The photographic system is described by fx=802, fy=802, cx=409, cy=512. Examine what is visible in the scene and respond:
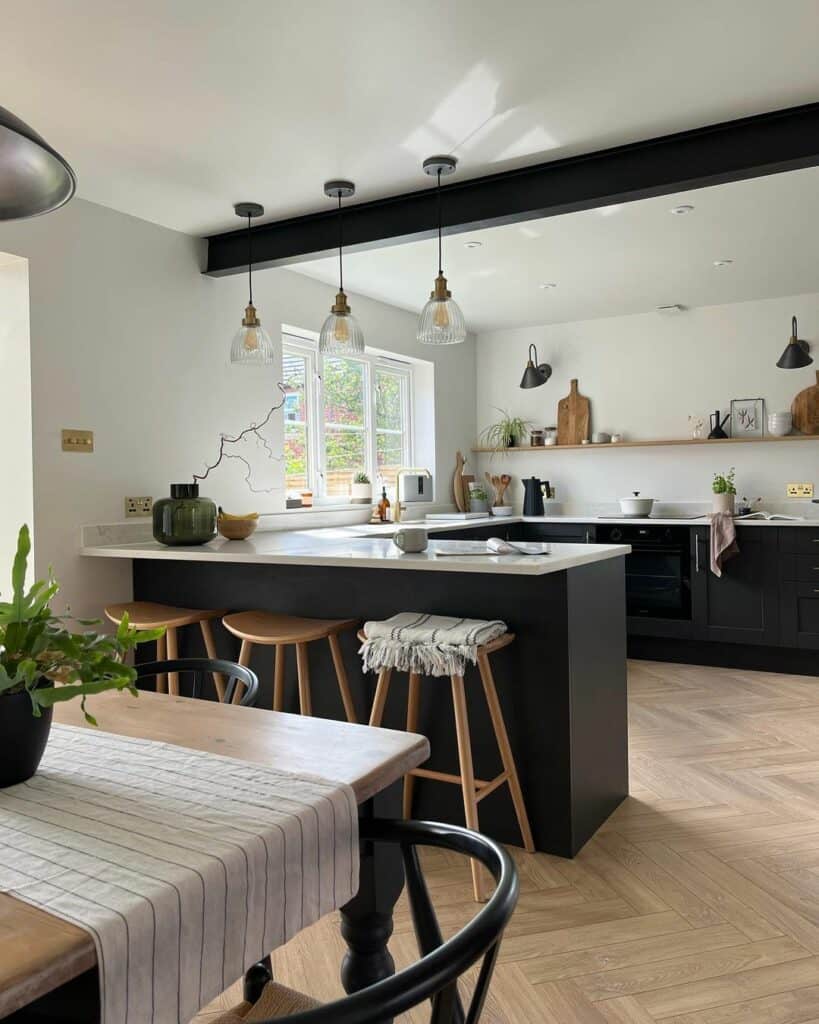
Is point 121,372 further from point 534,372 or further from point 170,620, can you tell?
point 534,372

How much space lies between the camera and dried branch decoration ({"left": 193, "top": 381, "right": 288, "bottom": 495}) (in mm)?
3987

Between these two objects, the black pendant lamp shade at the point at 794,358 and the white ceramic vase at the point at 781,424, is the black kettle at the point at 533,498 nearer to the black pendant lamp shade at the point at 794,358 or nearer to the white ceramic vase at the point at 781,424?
the white ceramic vase at the point at 781,424

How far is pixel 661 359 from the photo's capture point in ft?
18.5

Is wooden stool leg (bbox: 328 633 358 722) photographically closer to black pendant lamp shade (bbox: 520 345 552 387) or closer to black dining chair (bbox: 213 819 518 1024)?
black dining chair (bbox: 213 819 518 1024)

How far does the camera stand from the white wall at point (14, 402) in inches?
123

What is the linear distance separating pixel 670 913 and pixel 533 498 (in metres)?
3.96

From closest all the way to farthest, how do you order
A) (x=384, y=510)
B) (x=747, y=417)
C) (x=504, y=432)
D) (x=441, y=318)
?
(x=441, y=318) < (x=384, y=510) < (x=747, y=417) < (x=504, y=432)

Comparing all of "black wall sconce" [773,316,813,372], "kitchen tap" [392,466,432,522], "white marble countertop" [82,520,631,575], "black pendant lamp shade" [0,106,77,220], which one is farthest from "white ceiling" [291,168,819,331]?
"black pendant lamp shade" [0,106,77,220]

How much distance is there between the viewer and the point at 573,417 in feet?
19.5

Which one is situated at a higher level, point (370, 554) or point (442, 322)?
point (442, 322)

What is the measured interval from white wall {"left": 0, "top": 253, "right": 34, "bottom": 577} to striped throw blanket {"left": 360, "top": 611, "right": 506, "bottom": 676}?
158cm

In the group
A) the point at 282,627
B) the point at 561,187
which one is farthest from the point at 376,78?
the point at 282,627

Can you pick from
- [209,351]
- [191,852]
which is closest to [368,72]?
[209,351]

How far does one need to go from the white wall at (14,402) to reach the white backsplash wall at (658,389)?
12.4ft
